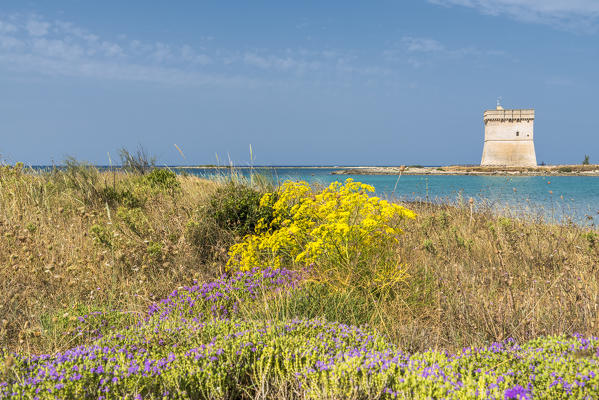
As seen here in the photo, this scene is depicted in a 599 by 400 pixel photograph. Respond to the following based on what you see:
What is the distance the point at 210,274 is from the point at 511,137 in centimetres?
5711

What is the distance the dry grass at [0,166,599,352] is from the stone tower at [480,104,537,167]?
51.8 meters

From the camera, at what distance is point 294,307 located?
349 centimetres

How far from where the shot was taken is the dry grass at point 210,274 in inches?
128

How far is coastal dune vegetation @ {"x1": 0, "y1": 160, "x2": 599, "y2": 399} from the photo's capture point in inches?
87.4

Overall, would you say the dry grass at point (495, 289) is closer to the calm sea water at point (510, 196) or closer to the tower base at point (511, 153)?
the calm sea water at point (510, 196)

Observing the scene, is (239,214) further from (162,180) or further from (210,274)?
(162,180)

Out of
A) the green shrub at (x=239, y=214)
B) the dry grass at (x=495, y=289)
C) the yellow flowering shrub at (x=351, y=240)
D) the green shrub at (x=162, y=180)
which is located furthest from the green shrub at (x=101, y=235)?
the green shrub at (x=162, y=180)

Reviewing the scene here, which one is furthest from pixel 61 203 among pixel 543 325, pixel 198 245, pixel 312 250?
pixel 543 325

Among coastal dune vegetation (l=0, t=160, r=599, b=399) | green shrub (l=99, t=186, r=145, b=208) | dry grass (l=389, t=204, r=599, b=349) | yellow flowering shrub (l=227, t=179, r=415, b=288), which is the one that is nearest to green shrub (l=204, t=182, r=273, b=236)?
coastal dune vegetation (l=0, t=160, r=599, b=399)

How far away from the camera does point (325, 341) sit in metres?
2.70

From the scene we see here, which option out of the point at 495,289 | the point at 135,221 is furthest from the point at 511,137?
the point at 135,221

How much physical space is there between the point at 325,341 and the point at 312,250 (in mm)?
1420

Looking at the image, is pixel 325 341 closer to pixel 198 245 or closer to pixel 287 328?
pixel 287 328

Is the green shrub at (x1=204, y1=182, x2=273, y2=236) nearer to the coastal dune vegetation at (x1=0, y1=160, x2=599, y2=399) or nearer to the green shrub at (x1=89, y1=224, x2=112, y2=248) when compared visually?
the coastal dune vegetation at (x1=0, y1=160, x2=599, y2=399)
